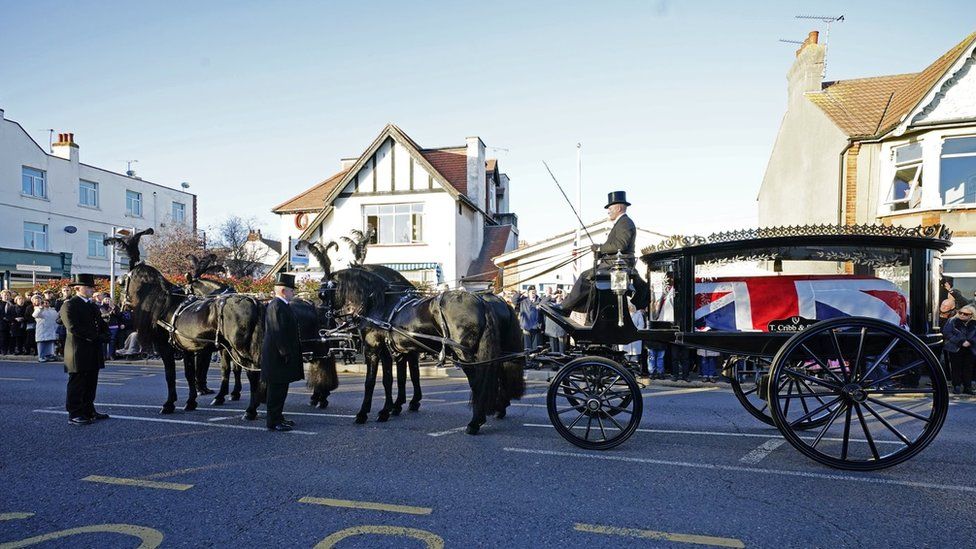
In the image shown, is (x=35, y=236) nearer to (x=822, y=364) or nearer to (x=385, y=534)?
(x=385, y=534)

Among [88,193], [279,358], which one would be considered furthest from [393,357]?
[88,193]

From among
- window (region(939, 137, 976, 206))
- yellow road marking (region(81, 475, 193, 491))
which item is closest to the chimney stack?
yellow road marking (region(81, 475, 193, 491))

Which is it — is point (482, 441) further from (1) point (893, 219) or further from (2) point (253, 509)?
(1) point (893, 219)

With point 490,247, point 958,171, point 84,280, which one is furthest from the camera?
point 490,247

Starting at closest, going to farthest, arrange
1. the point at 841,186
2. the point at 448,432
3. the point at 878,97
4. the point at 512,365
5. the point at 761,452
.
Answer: the point at 761,452 → the point at 448,432 → the point at 512,365 → the point at 841,186 → the point at 878,97

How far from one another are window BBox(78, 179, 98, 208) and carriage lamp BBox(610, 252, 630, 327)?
1536 inches

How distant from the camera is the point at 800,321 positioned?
584 cm

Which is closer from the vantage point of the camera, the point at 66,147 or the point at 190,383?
the point at 190,383

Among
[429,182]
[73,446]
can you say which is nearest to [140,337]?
[73,446]

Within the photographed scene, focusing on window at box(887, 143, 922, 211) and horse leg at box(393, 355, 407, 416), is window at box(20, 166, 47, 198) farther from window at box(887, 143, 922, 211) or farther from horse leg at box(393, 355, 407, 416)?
window at box(887, 143, 922, 211)

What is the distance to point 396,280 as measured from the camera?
29.1 feet

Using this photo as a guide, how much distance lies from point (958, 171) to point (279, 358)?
60.1 feet

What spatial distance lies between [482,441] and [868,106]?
19302 millimetres

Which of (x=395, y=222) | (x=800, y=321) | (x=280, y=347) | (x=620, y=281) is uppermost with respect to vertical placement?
(x=395, y=222)
